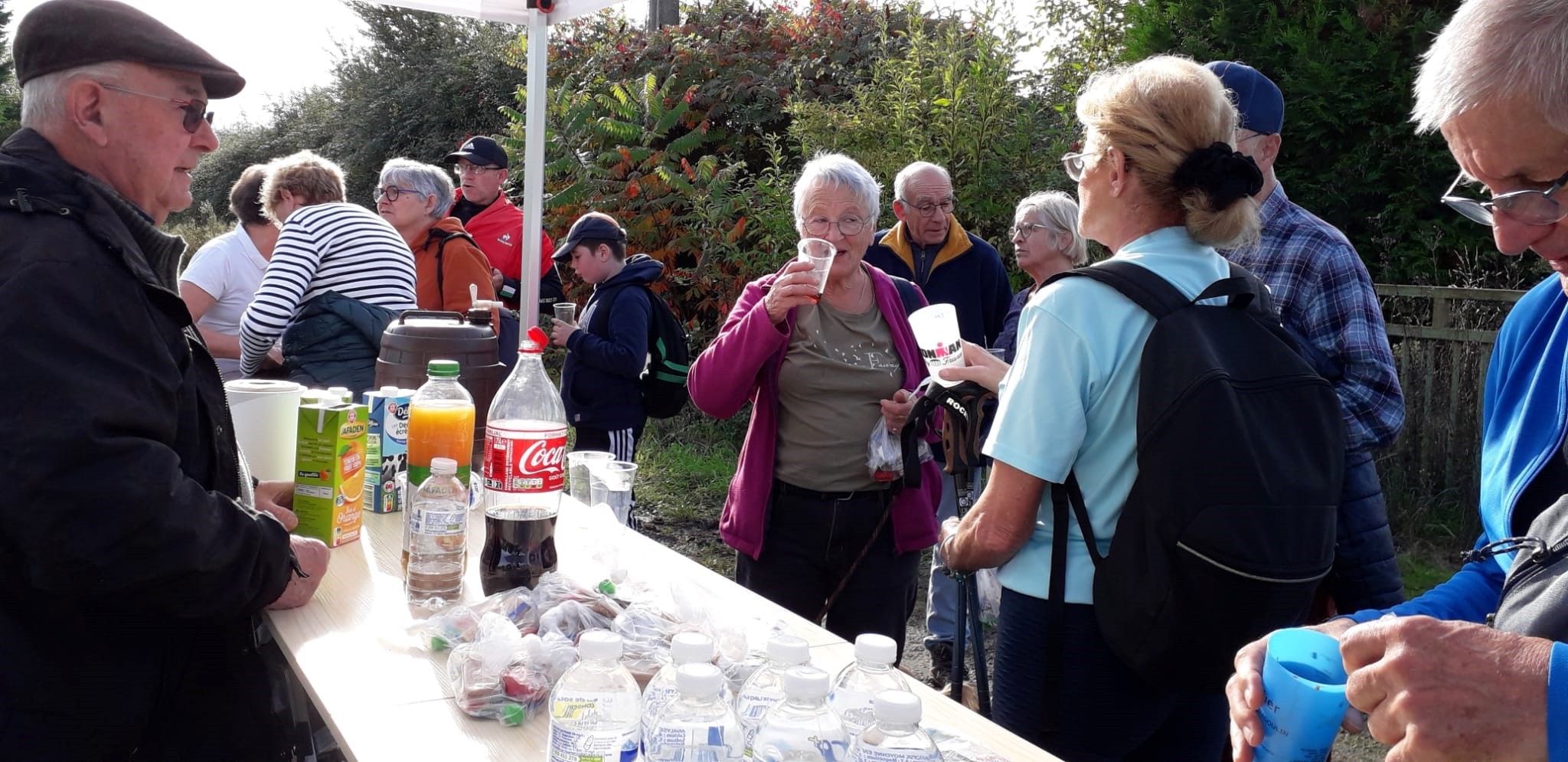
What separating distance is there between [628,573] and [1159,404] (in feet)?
3.60

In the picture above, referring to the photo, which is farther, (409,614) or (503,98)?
(503,98)

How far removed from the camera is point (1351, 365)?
2938mm

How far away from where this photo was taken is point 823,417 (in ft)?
10.3

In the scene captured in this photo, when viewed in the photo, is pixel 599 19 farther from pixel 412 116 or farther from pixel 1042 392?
pixel 1042 392

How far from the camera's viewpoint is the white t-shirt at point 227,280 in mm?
4695

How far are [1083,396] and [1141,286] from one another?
23cm

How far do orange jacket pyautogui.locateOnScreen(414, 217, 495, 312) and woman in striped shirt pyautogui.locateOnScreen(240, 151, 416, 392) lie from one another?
1.03 m

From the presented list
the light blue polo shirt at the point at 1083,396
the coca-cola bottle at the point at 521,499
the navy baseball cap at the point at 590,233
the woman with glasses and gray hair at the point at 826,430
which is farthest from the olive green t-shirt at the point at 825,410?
the navy baseball cap at the point at 590,233

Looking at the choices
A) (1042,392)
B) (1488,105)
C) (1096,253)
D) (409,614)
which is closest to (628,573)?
(409,614)

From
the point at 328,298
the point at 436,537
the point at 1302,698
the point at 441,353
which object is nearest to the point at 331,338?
the point at 328,298

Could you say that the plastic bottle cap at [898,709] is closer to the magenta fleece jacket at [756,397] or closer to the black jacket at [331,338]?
the magenta fleece jacket at [756,397]

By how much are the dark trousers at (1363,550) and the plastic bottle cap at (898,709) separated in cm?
224

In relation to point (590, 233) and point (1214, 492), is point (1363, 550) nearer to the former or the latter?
point (1214, 492)

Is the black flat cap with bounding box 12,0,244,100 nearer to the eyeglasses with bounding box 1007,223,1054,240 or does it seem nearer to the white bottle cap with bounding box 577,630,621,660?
the white bottle cap with bounding box 577,630,621,660
